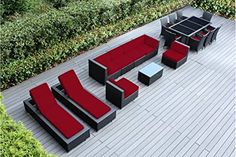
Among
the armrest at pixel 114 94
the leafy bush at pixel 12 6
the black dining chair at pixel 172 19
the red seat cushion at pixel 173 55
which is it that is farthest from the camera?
the black dining chair at pixel 172 19

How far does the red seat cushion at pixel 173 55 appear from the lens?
11602 millimetres

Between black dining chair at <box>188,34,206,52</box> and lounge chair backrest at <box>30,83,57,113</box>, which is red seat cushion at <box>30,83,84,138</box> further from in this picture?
black dining chair at <box>188,34,206,52</box>

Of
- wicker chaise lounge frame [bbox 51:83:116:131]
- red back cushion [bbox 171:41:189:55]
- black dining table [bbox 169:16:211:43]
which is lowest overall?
wicker chaise lounge frame [bbox 51:83:116:131]

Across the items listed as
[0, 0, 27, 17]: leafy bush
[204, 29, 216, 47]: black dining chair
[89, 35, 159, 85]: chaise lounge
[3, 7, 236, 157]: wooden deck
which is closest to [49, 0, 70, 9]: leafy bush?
[0, 0, 27, 17]: leafy bush

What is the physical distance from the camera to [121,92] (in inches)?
363

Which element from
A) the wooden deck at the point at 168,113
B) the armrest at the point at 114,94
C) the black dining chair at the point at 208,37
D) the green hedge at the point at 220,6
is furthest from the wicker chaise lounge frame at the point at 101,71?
the green hedge at the point at 220,6

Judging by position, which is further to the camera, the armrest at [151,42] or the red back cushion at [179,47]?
the armrest at [151,42]

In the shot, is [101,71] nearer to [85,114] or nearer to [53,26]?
[85,114]

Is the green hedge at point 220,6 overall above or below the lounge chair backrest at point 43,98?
above

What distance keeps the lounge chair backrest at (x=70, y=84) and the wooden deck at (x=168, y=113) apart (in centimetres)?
96

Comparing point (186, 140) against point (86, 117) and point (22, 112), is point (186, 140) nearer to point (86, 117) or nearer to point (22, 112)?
point (86, 117)

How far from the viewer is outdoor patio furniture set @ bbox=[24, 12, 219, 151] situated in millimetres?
8367

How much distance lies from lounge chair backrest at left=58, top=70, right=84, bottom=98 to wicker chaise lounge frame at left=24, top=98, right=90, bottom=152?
42.4 inches

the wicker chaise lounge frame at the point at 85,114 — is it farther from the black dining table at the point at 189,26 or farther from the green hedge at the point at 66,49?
the black dining table at the point at 189,26
